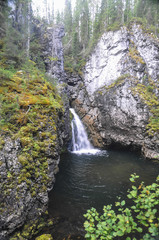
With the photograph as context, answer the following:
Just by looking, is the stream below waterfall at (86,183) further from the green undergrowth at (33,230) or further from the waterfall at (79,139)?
the waterfall at (79,139)

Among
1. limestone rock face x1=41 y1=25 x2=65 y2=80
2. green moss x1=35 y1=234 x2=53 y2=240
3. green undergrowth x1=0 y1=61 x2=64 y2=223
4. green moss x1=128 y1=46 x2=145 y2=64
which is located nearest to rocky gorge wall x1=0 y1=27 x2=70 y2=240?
green undergrowth x1=0 y1=61 x2=64 y2=223

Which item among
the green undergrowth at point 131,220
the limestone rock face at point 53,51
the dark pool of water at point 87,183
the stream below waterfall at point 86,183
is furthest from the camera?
the limestone rock face at point 53,51

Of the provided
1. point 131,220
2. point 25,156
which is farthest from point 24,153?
point 131,220

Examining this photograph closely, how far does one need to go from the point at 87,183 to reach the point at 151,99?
12.4 metres

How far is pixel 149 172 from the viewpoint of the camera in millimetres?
11398

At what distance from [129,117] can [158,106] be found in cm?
342

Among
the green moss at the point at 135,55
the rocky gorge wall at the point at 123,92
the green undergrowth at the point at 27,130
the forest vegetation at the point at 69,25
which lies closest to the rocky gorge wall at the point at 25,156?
the green undergrowth at the point at 27,130

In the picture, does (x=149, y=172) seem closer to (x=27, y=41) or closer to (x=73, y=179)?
(x=73, y=179)

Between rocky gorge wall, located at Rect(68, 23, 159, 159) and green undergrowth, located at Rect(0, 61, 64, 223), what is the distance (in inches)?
460

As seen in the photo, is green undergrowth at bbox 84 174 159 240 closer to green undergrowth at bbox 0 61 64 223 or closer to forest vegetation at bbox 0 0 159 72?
green undergrowth at bbox 0 61 64 223

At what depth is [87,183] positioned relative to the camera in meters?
9.72

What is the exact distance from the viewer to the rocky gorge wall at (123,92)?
52.3ft

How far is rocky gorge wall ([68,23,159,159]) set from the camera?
15938 mm

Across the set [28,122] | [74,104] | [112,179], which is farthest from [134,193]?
[74,104]
